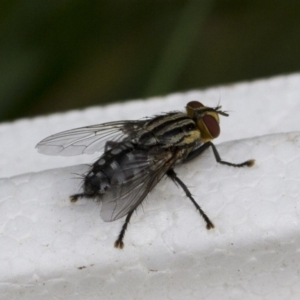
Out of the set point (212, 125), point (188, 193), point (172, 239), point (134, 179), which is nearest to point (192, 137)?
point (212, 125)

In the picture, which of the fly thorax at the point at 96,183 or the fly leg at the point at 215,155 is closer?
the fly leg at the point at 215,155

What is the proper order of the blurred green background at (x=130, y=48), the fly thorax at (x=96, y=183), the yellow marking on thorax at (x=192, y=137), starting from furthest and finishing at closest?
the blurred green background at (x=130, y=48) < the yellow marking on thorax at (x=192, y=137) < the fly thorax at (x=96, y=183)

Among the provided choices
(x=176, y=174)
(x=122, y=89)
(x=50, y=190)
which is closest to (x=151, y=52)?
(x=122, y=89)

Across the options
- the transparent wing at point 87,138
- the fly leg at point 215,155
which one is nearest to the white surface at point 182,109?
the transparent wing at point 87,138

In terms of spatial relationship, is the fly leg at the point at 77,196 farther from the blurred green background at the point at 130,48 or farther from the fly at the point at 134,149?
the blurred green background at the point at 130,48

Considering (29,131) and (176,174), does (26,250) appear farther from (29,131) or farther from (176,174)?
(29,131)

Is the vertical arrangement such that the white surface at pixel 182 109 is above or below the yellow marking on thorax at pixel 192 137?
below

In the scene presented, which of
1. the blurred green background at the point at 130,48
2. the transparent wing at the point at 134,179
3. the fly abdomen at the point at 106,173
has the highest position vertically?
the fly abdomen at the point at 106,173
